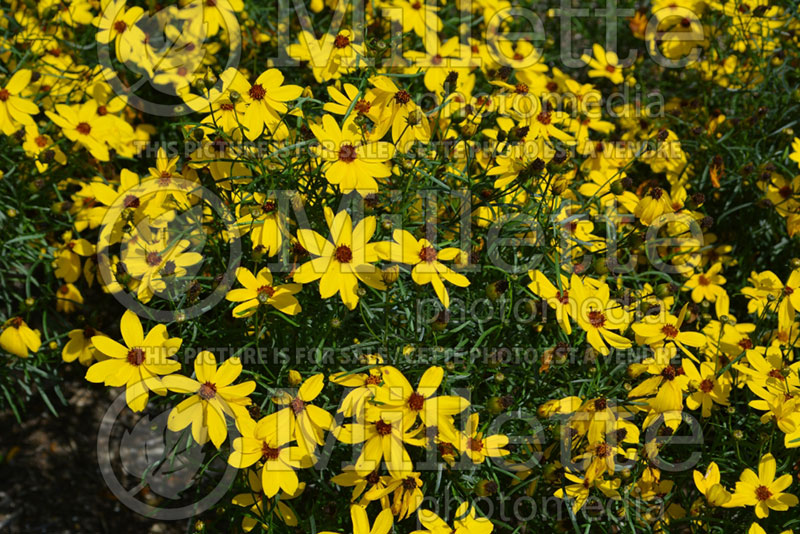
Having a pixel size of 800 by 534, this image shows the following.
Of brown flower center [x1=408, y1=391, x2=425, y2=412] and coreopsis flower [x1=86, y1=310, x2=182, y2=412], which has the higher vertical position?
coreopsis flower [x1=86, y1=310, x2=182, y2=412]

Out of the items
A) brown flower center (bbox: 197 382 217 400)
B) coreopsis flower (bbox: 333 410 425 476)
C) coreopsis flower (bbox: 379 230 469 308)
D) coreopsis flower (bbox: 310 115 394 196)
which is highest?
coreopsis flower (bbox: 310 115 394 196)

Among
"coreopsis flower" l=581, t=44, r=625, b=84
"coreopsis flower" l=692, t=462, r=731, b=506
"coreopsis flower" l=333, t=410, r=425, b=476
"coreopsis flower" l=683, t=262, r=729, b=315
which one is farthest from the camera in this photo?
"coreopsis flower" l=581, t=44, r=625, b=84

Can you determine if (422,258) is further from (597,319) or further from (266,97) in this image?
(266,97)

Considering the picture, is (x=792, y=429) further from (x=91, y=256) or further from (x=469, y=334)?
(x=91, y=256)

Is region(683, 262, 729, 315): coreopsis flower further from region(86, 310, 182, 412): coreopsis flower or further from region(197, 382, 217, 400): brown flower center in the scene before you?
region(86, 310, 182, 412): coreopsis flower

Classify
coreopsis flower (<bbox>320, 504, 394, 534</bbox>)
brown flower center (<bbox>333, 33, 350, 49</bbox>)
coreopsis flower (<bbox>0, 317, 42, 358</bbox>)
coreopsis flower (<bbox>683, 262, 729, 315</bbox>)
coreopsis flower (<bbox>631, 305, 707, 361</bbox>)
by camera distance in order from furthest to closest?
1. coreopsis flower (<bbox>683, 262, 729, 315</bbox>)
2. coreopsis flower (<bbox>0, 317, 42, 358</bbox>)
3. brown flower center (<bbox>333, 33, 350, 49</bbox>)
4. coreopsis flower (<bbox>631, 305, 707, 361</bbox>)
5. coreopsis flower (<bbox>320, 504, 394, 534</bbox>)

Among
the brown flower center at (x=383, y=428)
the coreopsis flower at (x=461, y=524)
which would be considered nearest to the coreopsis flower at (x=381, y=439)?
the brown flower center at (x=383, y=428)

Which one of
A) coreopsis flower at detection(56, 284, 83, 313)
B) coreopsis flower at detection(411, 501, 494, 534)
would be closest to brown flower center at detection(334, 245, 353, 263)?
coreopsis flower at detection(411, 501, 494, 534)

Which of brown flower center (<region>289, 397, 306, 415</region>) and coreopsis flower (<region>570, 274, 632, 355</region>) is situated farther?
coreopsis flower (<region>570, 274, 632, 355</region>)
